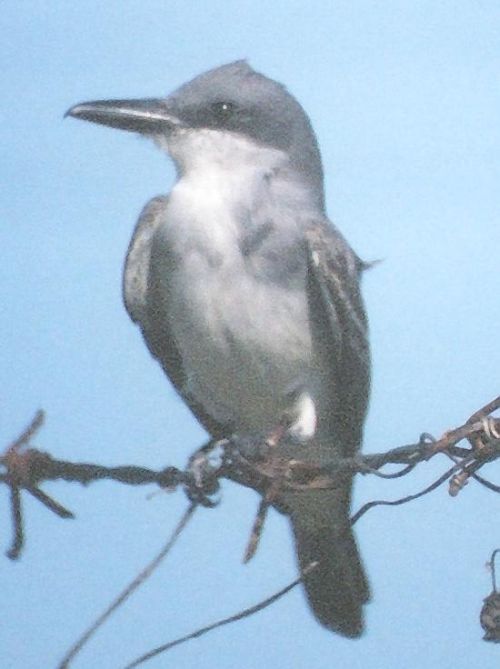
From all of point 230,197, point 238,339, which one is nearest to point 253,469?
point 238,339

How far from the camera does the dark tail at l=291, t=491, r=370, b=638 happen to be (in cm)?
568

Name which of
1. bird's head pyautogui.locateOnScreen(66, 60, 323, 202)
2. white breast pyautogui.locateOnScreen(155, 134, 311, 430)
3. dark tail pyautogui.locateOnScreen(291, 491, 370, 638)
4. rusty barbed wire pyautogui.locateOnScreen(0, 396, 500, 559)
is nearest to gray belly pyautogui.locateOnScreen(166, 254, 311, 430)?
white breast pyautogui.locateOnScreen(155, 134, 311, 430)

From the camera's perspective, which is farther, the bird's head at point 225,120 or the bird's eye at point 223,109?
the bird's eye at point 223,109

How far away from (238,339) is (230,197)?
531mm

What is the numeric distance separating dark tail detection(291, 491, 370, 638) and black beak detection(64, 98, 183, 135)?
5.34 feet

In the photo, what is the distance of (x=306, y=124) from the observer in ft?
19.7

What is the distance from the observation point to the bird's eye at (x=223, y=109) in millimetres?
5656

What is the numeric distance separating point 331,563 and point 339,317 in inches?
41.0

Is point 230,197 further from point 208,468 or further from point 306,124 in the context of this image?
point 208,468

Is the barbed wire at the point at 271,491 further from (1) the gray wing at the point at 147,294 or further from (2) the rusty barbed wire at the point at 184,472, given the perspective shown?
(1) the gray wing at the point at 147,294

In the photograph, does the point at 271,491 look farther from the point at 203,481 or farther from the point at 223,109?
the point at 223,109

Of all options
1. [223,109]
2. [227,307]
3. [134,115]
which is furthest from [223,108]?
[227,307]

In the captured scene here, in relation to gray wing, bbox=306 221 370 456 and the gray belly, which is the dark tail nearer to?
gray wing, bbox=306 221 370 456

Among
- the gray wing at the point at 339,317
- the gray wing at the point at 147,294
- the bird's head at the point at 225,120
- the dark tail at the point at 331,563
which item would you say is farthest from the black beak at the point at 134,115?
the dark tail at the point at 331,563
